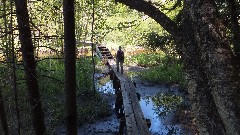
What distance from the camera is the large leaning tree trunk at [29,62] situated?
8.47m

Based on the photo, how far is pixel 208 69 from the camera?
3014 millimetres

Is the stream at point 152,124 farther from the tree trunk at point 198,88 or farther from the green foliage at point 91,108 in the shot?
the tree trunk at point 198,88

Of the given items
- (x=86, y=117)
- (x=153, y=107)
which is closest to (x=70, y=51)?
(x=86, y=117)

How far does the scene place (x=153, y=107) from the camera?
645 inches

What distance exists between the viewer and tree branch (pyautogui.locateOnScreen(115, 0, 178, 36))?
3.49 meters

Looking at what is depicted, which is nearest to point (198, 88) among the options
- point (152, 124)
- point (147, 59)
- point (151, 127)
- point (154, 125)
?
point (151, 127)

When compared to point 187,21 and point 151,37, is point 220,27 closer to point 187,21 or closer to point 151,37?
point 187,21

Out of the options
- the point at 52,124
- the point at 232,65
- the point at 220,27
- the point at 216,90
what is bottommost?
the point at 52,124

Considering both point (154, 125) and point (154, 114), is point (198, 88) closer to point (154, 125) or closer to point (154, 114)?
point (154, 125)

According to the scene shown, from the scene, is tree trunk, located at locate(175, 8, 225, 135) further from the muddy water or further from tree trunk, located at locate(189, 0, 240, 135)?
the muddy water

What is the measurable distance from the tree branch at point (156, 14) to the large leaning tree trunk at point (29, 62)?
5142 millimetres

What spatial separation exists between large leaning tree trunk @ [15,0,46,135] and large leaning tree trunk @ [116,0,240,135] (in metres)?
5.82

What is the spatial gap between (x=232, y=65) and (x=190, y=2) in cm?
80

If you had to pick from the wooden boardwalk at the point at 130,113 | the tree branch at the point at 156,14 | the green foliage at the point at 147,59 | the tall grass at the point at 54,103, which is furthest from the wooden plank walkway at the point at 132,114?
the green foliage at the point at 147,59
